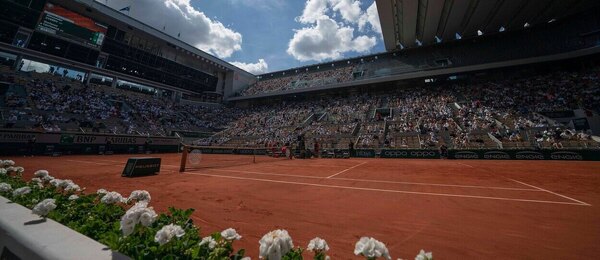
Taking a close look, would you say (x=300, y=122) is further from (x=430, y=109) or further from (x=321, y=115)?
(x=430, y=109)

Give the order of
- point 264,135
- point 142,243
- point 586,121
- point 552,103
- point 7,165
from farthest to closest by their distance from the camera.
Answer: point 264,135 → point 552,103 → point 586,121 → point 7,165 → point 142,243

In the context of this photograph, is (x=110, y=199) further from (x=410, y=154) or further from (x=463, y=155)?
(x=463, y=155)

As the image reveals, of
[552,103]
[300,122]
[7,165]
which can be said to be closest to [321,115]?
[300,122]

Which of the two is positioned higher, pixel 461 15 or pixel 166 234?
pixel 461 15

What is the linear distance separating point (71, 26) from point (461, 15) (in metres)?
50.9

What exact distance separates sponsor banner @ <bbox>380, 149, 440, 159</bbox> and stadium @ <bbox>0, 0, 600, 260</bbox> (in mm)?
141

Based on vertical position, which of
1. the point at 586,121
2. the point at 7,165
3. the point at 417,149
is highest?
the point at 586,121

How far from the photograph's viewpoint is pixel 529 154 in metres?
18.9

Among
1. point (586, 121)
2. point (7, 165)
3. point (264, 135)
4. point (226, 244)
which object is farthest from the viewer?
point (264, 135)

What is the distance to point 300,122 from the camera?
38406 mm

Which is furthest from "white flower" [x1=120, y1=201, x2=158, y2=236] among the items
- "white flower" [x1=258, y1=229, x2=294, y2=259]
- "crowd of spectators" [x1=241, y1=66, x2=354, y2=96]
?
"crowd of spectators" [x1=241, y1=66, x2=354, y2=96]

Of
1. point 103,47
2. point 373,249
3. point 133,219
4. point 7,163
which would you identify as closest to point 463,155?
point 373,249

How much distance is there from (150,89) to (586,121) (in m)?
59.2

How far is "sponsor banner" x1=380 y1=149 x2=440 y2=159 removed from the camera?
72.4ft
